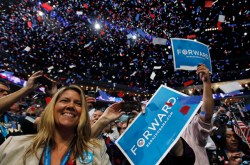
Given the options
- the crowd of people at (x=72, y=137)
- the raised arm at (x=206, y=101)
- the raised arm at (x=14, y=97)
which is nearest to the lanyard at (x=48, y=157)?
the crowd of people at (x=72, y=137)

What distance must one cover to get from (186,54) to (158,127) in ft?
3.42

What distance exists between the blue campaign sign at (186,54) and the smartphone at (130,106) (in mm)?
645

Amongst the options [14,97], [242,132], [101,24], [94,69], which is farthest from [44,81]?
[94,69]

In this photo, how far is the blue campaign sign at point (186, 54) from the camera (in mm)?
2572

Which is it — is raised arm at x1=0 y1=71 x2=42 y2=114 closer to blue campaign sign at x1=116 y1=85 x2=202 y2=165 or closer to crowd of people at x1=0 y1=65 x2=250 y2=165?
crowd of people at x1=0 y1=65 x2=250 y2=165

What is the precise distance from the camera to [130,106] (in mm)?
2408

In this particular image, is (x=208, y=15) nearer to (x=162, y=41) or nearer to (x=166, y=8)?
(x=166, y=8)

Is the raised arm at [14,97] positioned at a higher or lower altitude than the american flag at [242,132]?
higher

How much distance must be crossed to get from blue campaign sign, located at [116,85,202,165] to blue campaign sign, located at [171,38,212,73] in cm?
50

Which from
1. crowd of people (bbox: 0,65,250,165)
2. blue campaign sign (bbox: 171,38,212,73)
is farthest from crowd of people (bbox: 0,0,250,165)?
blue campaign sign (bbox: 171,38,212,73)

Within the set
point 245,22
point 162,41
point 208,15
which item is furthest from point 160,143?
point 245,22

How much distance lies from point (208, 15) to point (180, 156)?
23.1 m

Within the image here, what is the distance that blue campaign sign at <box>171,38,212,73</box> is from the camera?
257cm

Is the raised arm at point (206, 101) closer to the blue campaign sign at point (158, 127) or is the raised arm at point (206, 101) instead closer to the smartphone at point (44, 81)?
the blue campaign sign at point (158, 127)
